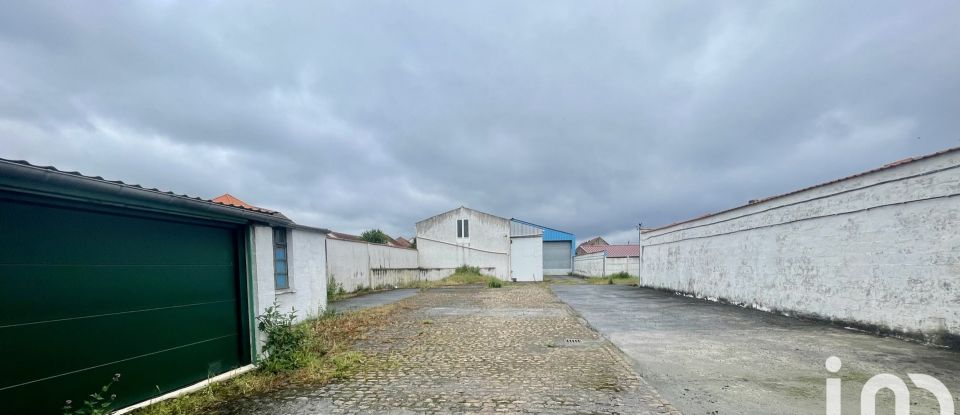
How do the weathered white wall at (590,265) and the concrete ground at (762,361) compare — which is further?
the weathered white wall at (590,265)

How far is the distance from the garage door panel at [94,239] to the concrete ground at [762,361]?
19.6ft

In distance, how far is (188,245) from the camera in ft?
16.6

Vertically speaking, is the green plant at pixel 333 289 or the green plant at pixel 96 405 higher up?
the green plant at pixel 96 405

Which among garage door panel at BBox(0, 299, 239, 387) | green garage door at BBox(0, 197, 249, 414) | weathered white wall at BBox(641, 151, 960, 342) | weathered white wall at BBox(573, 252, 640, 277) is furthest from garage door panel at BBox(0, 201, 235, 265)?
weathered white wall at BBox(573, 252, 640, 277)

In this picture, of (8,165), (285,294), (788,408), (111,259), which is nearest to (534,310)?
(285,294)

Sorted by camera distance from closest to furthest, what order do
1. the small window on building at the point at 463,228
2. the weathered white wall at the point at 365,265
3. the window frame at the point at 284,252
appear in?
1. the window frame at the point at 284,252
2. the weathered white wall at the point at 365,265
3. the small window on building at the point at 463,228

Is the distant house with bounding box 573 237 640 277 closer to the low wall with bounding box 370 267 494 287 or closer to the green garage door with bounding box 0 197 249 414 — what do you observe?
the low wall with bounding box 370 267 494 287

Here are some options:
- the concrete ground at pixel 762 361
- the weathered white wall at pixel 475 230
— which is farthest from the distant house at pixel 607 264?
the concrete ground at pixel 762 361

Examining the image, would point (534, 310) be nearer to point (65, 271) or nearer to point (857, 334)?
point (857, 334)

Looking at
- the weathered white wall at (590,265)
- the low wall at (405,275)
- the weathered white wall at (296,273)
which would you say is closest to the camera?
the weathered white wall at (296,273)

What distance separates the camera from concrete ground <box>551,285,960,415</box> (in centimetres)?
435

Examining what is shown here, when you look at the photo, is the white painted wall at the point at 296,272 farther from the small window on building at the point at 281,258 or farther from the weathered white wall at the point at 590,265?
the weathered white wall at the point at 590,265

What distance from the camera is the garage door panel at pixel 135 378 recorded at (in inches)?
136

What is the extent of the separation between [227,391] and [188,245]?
1848 millimetres
